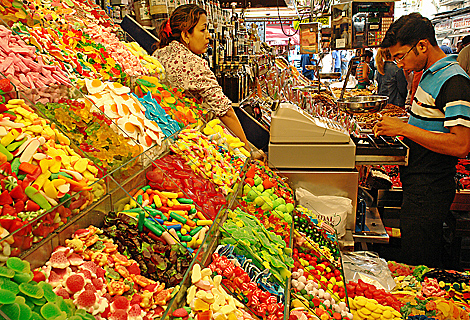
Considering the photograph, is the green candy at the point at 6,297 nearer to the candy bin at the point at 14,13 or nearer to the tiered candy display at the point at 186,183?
the tiered candy display at the point at 186,183

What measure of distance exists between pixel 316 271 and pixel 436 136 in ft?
4.09

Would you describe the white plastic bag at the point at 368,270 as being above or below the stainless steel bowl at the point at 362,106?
below

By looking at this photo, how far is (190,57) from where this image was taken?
2320 millimetres

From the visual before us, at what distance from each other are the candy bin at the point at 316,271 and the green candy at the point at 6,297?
3.32ft

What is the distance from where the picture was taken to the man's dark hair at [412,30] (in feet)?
7.70

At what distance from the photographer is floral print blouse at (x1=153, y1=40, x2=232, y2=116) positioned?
2314mm

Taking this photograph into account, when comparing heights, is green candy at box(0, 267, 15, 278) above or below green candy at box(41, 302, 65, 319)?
above

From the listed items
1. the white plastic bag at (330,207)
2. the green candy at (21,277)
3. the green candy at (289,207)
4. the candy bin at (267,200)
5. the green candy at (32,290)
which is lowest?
the white plastic bag at (330,207)

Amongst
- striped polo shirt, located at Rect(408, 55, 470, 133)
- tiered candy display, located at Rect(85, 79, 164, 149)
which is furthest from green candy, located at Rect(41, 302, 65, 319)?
striped polo shirt, located at Rect(408, 55, 470, 133)

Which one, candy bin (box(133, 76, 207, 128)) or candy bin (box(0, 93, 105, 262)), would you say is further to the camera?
candy bin (box(133, 76, 207, 128))

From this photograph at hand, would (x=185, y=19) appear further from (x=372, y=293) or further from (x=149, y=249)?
(x=372, y=293)

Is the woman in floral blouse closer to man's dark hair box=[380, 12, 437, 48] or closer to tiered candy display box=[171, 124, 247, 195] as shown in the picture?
tiered candy display box=[171, 124, 247, 195]

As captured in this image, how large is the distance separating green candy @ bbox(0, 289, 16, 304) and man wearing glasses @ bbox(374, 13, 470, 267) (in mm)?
2374

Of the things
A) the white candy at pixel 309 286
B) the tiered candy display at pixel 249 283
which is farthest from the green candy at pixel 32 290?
the white candy at pixel 309 286
